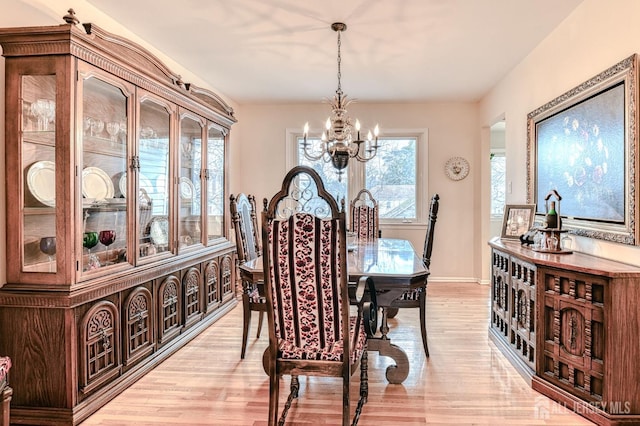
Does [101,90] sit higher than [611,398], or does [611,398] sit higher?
[101,90]

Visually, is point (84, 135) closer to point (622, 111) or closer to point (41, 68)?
point (41, 68)

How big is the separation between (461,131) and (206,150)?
3568 millimetres

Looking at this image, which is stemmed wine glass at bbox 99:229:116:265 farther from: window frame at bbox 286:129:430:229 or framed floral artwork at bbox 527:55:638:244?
window frame at bbox 286:129:430:229

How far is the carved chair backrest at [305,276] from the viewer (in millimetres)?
1804

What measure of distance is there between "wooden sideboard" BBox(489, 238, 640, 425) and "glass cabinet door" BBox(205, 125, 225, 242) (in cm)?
267

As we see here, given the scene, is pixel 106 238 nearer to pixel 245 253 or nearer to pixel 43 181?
pixel 43 181

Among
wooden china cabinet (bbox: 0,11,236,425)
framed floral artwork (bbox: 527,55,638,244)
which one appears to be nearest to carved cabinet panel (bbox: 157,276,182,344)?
wooden china cabinet (bbox: 0,11,236,425)

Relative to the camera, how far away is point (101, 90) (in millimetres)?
2467

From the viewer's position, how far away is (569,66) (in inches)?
120

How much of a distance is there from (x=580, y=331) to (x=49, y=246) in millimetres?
2948

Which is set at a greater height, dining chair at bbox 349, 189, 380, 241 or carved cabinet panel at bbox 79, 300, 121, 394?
dining chair at bbox 349, 189, 380, 241

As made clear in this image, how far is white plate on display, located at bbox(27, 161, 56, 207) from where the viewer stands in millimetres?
2205

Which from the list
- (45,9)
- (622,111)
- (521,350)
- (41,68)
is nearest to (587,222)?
(622,111)

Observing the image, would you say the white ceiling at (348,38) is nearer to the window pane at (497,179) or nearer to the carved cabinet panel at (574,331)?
the carved cabinet panel at (574,331)
